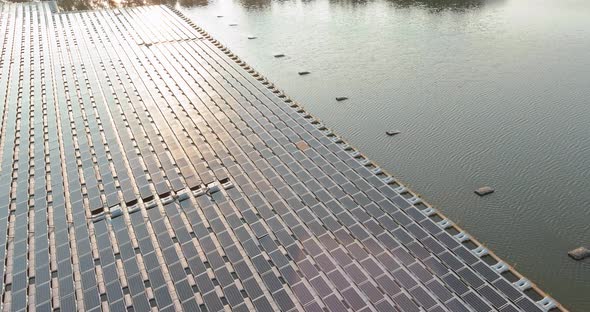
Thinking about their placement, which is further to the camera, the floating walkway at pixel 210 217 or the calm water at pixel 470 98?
the calm water at pixel 470 98

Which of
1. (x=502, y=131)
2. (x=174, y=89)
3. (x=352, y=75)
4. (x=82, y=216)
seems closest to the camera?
(x=82, y=216)

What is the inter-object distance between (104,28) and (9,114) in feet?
175

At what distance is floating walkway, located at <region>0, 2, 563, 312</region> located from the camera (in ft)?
110

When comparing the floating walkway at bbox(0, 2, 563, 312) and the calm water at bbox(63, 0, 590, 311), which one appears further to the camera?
the calm water at bbox(63, 0, 590, 311)

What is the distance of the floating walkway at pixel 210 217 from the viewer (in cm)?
3344

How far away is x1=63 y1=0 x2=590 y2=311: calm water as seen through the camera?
154 feet

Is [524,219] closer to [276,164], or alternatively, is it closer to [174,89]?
[276,164]

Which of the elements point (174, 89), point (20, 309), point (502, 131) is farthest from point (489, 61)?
point (20, 309)

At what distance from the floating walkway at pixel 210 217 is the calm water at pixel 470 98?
34.0 feet

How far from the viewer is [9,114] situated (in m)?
65.2

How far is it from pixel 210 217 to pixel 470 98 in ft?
177

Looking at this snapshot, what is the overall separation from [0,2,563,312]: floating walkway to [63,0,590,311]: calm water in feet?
34.0

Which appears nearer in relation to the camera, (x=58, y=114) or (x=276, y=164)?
(x=276, y=164)

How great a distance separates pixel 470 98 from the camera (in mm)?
72312
